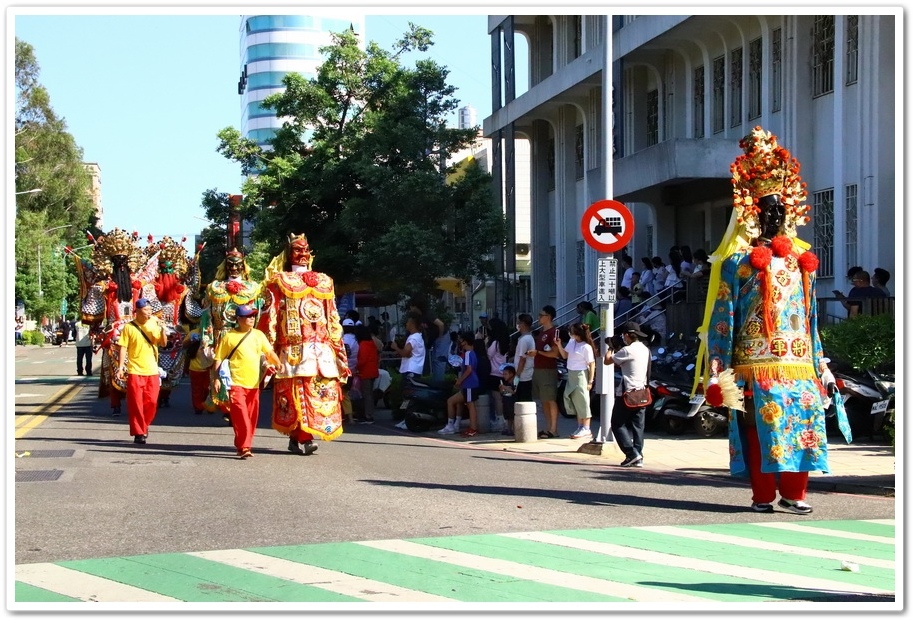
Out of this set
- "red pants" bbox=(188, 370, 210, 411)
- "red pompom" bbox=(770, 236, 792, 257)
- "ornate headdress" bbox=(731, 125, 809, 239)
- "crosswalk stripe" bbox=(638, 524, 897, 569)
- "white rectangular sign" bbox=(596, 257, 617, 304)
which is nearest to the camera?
"crosswalk stripe" bbox=(638, 524, 897, 569)

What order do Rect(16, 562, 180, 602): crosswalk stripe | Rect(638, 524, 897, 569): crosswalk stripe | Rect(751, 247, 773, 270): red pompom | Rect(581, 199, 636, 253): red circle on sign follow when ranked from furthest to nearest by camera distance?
Rect(581, 199, 636, 253): red circle on sign
Rect(751, 247, 773, 270): red pompom
Rect(638, 524, 897, 569): crosswalk stripe
Rect(16, 562, 180, 602): crosswalk stripe

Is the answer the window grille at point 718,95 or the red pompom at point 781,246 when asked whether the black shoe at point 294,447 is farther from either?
the window grille at point 718,95

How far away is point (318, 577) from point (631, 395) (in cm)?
659

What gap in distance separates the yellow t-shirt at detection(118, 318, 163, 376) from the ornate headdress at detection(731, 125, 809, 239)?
26.6 feet

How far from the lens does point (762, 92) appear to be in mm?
23078

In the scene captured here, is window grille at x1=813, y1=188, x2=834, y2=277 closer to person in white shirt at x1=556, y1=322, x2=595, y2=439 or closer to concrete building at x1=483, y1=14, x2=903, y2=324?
concrete building at x1=483, y1=14, x2=903, y2=324

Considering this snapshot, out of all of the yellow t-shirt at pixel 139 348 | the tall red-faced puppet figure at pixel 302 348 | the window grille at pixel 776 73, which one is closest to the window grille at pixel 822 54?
the window grille at pixel 776 73

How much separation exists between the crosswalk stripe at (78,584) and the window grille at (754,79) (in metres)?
18.1

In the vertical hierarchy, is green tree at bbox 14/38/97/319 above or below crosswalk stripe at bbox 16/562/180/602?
above

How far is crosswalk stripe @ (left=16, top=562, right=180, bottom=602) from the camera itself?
7168 millimetres

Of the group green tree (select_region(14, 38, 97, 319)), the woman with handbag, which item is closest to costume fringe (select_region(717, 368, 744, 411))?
the woman with handbag

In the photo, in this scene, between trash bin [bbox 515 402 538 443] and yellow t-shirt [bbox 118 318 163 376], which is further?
trash bin [bbox 515 402 538 443]

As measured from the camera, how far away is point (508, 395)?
18359mm

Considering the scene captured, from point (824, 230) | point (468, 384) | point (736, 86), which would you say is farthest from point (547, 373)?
point (736, 86)
